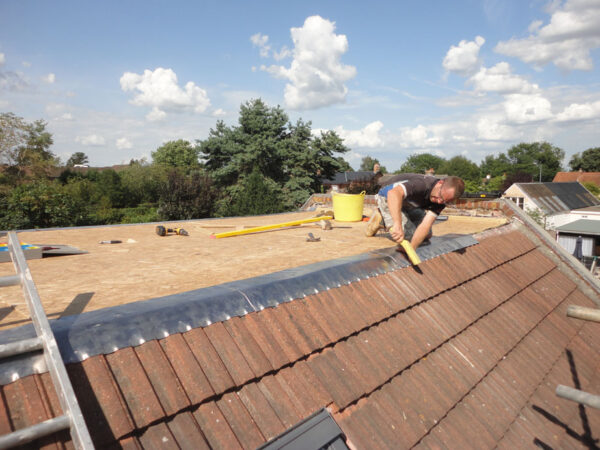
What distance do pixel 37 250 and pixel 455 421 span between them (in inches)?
199

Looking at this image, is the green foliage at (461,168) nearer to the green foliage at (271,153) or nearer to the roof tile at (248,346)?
the green foliage at (271,153)

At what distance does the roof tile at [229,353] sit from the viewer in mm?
2227

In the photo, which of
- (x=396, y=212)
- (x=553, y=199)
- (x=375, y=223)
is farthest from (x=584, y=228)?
(x=396, y=212)

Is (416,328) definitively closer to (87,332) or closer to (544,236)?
(87,332)

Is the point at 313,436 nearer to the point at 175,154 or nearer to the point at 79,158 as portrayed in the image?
the point at 175,154

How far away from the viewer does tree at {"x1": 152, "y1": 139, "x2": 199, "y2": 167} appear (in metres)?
73.3

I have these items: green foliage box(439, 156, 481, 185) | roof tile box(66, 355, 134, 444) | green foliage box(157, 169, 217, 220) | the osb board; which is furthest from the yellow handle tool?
green foliage box(439, 156, 481, 185)

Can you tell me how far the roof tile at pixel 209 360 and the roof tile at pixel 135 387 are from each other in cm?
32

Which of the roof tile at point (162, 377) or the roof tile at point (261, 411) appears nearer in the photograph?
the roof tile at point (162, 377)

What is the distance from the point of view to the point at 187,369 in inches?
82.8

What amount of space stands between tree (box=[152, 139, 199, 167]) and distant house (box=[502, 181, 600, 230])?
56.7 meters

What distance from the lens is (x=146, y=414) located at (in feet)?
5.93

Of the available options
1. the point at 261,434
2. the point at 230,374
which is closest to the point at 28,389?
the point at 230,374

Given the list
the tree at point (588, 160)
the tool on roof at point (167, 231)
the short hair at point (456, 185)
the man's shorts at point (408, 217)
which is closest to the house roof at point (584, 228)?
the man's shorts at point (408, 217)
